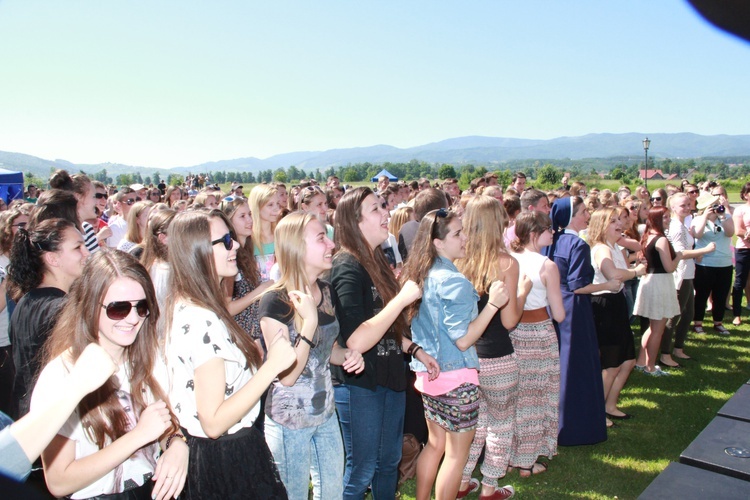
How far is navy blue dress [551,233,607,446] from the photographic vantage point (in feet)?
14.3

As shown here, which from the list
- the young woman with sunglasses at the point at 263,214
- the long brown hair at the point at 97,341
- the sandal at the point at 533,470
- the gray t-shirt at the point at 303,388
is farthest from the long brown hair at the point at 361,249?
the sandal at the point at 533,470

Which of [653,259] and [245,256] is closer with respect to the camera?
[245,256]

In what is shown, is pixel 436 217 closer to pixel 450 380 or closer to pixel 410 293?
pixel 410 293

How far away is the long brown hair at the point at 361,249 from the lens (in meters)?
3.07

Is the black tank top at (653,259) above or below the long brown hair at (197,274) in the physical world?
below

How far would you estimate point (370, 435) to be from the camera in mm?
2988

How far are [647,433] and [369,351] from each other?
3.09 metres

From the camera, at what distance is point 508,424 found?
147 inches

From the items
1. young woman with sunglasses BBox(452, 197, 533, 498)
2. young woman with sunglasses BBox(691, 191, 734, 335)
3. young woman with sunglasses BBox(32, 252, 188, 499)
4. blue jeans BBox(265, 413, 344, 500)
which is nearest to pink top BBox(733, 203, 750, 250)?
young woman with sunglasses BBox(691, 191, 734, 335)

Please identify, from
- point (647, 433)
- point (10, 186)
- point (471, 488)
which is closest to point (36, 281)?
point (471, 488)

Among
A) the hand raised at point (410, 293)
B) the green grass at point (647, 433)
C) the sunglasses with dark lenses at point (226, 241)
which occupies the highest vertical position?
the sunglasses with dark lenses at point (226, 241)

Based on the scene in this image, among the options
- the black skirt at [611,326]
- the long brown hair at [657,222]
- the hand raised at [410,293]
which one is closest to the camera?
the hand raised at [410,293]

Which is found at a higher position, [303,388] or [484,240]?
[484,240]

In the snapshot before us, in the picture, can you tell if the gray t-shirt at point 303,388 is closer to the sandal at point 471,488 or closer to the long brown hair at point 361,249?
the long brown hair at point 361,249
